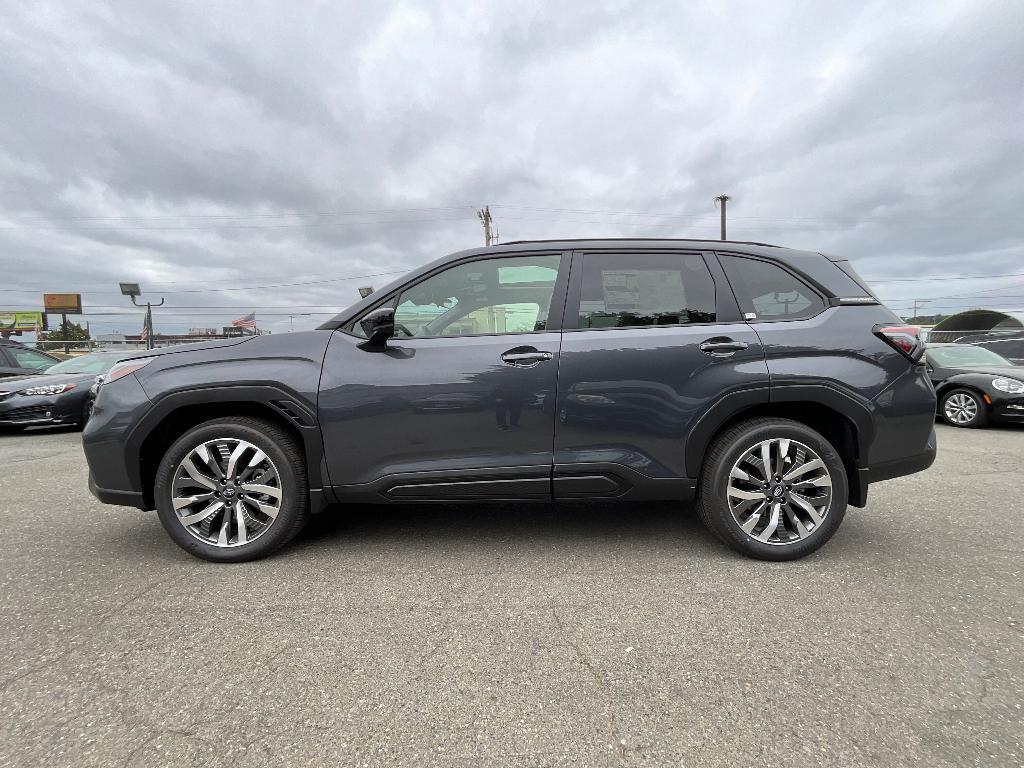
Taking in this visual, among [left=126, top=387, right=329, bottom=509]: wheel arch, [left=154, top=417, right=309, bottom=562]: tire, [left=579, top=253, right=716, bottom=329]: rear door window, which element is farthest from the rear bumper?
[left=154, top=417, right=309, bottom=562]: tire

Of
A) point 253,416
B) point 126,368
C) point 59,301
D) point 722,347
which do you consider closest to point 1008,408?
point 722,347

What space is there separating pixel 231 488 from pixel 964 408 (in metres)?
9.63

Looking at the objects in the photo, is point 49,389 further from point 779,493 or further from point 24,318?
point 24,318

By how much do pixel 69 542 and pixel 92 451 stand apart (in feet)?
2.73

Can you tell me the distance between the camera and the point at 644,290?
9.80 feet

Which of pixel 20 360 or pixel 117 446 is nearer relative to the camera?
pixel 117 446

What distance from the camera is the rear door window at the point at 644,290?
9.61 feet

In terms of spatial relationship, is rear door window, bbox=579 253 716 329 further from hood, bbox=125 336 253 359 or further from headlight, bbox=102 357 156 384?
headlight, bbox=102 357 156 384

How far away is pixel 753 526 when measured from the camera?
279cm

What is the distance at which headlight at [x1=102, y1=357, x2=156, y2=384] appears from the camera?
294 cm

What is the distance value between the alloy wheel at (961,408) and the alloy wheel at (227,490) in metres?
9.38

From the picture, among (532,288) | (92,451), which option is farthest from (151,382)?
(532,288)

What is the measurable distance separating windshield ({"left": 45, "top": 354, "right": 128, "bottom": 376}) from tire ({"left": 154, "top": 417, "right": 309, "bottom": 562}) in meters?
7.26

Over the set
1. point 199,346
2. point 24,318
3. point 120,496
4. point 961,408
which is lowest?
point 961,408
